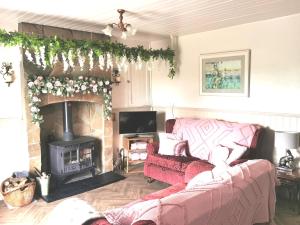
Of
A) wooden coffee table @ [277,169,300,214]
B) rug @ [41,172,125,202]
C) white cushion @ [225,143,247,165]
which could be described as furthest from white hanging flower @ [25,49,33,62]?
wooden coffee table @ [277,169,300,214]

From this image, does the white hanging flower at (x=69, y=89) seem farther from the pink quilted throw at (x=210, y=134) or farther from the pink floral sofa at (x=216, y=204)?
the pink floral sofa at (x=216, y=204)

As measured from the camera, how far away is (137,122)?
503cm

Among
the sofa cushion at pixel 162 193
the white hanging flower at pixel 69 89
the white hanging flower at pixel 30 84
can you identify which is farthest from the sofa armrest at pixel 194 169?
the white hanging flower at pixel 30 84

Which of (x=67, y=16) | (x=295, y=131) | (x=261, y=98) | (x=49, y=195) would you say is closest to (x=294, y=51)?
(x=261, y=98)

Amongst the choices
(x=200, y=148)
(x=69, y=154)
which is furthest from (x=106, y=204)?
(x=200, y=148)

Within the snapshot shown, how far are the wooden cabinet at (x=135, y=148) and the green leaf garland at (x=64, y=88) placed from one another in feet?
2.04

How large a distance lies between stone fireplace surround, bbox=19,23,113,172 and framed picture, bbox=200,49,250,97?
5.92 ft

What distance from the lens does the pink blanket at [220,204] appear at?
1534 millimetres

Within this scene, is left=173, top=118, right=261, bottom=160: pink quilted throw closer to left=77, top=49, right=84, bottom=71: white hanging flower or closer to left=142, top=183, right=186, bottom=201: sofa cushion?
left=142, top=183, right=186, bottom=201: sofa cushion

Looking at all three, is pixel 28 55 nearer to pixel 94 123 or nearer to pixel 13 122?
pixel 13 122

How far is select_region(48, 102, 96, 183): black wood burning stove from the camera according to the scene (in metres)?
4.27

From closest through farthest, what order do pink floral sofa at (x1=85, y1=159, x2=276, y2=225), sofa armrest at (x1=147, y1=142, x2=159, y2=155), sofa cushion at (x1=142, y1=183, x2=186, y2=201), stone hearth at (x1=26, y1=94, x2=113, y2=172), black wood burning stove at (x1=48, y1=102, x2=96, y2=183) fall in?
pink floral sofa at (x1=85, y1=159, x2=276, y2=225) → sofa cushion at (x1=142, y1=183, x2=186, y2=201) → black wood burning stove at (x1=48, y1=102, x2=96, y2=183) → sofa armrest at (x1=147, y1=142, x2=159, y2=155) → stone hearth at (x1=26, y1=94, x2=113, y2=172)

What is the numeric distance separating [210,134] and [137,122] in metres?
1.49

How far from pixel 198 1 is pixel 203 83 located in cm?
202
